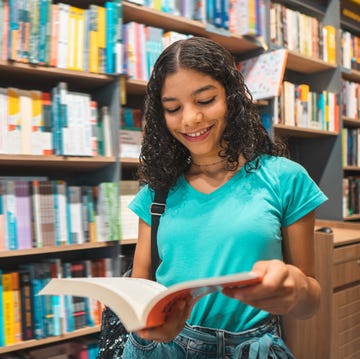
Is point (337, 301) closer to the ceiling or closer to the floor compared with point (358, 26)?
closer to the floor

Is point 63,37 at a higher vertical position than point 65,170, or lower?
higher

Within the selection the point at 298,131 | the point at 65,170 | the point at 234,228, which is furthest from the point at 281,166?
the point at 298,131

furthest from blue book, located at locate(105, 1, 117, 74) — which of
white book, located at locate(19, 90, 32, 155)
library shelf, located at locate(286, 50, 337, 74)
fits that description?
library shelf, located at locate(286, 50, 337, 74)

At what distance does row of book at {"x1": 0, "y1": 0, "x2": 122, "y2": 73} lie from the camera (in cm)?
150

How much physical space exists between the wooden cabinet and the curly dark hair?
1192mm

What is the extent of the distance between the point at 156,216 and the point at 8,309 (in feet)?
3.27

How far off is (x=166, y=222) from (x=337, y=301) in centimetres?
152

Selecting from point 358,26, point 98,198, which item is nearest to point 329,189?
point 358,26

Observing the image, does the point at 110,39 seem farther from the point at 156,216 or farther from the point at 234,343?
the point at 234,343

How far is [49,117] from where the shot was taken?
165cm

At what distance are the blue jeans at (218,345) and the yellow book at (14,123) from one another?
105 cm

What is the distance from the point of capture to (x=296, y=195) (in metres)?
0.80

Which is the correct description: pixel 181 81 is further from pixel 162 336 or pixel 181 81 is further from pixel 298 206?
pixel 162 336

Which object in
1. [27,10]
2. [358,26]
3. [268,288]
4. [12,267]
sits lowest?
[12,267]
